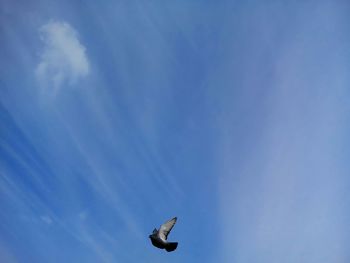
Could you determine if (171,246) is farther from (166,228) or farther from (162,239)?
Result: (166,228)

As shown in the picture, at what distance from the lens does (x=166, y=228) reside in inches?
989

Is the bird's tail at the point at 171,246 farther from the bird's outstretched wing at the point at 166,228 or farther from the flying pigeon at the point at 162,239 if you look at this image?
the bird's outstretched wing at the point at 166,228

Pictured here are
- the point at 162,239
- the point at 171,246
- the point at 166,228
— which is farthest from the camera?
the point at 166,228

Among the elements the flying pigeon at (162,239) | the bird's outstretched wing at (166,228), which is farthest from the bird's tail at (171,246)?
the bird's outstretched wing at (166,228)

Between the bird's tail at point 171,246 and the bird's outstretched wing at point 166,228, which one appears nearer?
the bird's tail at point 171,246

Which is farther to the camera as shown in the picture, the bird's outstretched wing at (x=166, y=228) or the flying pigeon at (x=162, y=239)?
the bird's outstretched wing at (x=166, y=228)

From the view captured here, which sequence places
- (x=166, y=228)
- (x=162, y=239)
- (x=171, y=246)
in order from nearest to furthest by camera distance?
(x=171, y=246), (x=162, y=239), (x=166, y=228)

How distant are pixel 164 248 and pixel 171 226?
1.99m

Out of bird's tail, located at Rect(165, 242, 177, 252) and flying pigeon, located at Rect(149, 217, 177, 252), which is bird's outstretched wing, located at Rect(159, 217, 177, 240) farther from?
bird's tail, located at Rect(165, 242, 177, 252)

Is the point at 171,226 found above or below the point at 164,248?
above

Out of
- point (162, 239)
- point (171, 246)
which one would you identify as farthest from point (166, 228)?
point (171, 246)

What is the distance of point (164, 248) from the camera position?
23.9 m

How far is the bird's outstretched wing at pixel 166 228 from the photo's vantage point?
24.3 metres

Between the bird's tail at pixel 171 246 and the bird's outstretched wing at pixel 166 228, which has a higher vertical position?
the bird's outstretched wing at pixel 166 228
